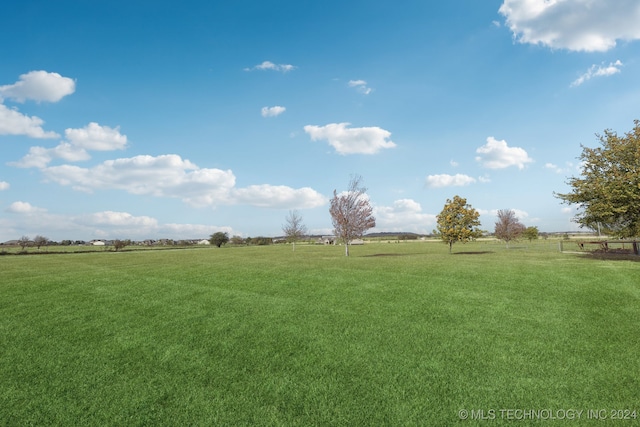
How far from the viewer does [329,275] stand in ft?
61.3

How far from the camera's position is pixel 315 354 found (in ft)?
26.1

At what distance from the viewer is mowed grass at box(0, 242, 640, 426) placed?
5848 mm

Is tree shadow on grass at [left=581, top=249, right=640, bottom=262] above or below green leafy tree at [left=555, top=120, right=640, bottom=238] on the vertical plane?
below

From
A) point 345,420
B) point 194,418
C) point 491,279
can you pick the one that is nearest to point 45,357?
point 194,418

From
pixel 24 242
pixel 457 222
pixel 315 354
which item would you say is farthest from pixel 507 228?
pixel 24 242

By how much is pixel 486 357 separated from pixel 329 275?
11492mm

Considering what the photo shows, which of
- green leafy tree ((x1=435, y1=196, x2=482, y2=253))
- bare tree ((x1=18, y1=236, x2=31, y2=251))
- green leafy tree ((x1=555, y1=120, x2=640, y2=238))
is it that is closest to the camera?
green leafy tree ((x1=555, y1=120, x2=640, y2=238))

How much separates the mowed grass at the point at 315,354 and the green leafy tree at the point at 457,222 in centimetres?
2992

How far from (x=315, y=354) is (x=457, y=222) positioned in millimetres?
41293

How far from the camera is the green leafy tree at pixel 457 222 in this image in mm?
44125

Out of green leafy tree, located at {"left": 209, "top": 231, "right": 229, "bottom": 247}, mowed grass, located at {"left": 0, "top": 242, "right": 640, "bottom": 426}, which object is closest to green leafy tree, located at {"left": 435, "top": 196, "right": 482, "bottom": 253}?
mowed grass, located at {"left": 0, "top": 242, "right": 640, "bottom": 426}

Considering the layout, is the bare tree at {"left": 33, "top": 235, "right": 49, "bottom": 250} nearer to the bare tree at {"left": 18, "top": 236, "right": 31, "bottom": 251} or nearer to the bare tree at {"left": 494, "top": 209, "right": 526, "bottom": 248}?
the bare tree at {"left": 18, "top": 236, "right": 31, "bottom": 251}

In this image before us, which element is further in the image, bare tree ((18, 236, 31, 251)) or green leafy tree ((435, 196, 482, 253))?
bare tree ((18, 236, 31, 251))

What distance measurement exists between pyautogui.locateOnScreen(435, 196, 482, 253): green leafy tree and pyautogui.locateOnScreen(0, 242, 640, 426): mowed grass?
2992 centimetres
